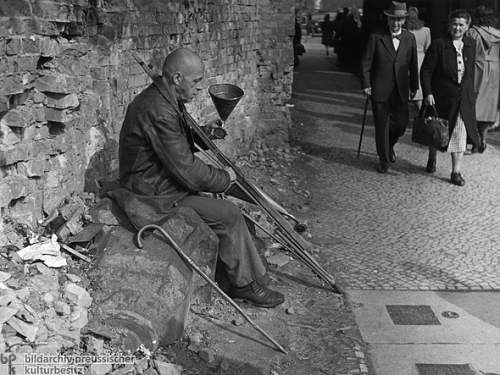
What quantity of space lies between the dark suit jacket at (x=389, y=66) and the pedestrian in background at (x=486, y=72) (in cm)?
162

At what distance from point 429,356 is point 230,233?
151 cm

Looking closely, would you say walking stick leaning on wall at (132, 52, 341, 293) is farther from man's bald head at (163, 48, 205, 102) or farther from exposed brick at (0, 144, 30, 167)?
exposed brick at (0, 144, 30, 167)

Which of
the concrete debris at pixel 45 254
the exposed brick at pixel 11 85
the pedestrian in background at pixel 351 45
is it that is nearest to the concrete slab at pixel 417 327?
the concrete debris at pixel 45 254

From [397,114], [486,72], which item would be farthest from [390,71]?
[486,72]

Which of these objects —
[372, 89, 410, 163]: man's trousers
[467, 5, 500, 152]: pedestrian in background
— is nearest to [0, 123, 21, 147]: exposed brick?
[372, 89, 410, 163]: man's trousers

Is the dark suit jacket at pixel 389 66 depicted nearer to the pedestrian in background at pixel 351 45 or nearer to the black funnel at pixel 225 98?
the black funnel at pixel 225 98

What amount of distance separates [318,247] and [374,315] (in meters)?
1.49

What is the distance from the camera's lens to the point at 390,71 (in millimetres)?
9266

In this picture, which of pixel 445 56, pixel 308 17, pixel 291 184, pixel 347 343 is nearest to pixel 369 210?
pixel 291 184

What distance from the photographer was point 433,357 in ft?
16.0

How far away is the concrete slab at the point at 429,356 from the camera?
15.5 feet

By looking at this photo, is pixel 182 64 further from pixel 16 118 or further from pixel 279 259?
pixel 279 259

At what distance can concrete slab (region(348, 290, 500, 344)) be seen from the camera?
5148 mm

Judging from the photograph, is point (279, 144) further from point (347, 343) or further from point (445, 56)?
point (347, 343)
